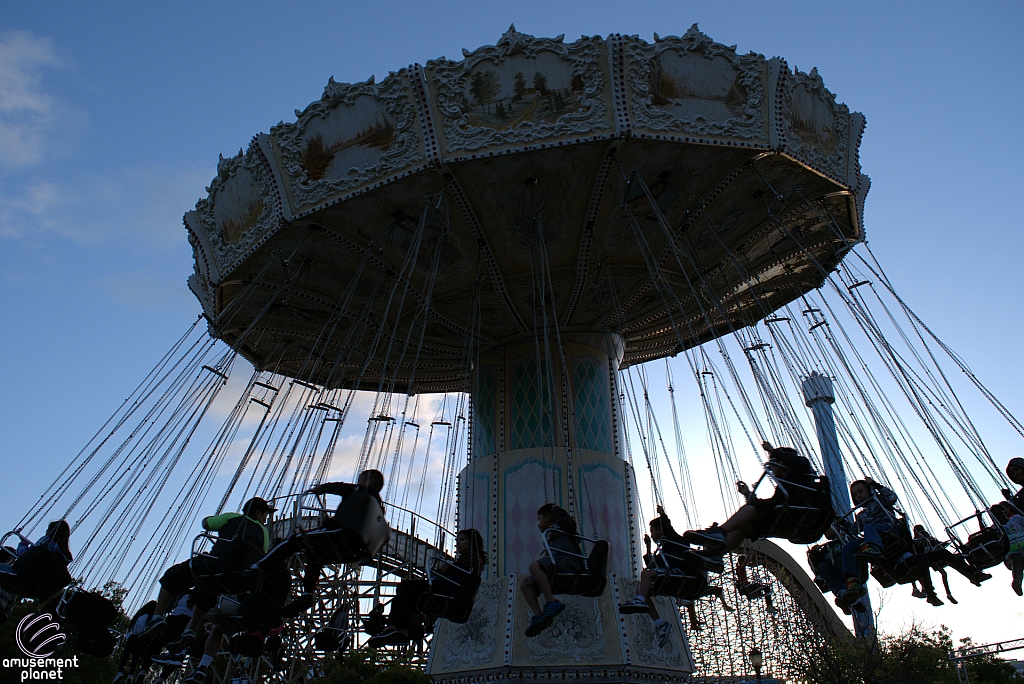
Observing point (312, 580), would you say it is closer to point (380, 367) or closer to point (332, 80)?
point (332, 80)

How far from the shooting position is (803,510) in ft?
20.4

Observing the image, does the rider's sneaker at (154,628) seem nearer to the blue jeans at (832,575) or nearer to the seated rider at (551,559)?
the seated rider at (551,559)

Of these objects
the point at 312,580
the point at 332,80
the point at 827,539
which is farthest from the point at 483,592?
the point at 332,80

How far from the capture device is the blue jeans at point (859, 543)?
711 centimetres

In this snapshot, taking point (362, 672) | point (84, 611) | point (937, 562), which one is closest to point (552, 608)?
point (937, 562)

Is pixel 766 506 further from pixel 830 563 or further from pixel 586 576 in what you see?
pixel 830 563

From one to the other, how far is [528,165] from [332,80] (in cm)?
268

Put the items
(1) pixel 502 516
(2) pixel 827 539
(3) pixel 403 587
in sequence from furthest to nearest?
(1) pixel 502 516 → (3) pixel 403 587 → (2) pixel 827 539

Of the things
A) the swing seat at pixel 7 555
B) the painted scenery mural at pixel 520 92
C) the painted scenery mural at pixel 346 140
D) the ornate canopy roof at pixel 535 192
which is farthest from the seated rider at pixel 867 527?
the swing seat at pixel 7 555

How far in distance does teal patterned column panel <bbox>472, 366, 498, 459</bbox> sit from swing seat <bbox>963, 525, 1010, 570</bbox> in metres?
6.58

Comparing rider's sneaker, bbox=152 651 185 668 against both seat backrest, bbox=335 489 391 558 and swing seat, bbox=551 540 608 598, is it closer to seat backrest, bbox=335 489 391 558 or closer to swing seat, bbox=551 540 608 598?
seat backrest, bbox=335 489 391 558

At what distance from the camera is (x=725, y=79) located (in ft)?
29.6

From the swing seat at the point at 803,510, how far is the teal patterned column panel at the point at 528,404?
527 cm

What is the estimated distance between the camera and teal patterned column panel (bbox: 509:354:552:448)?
11.7m
